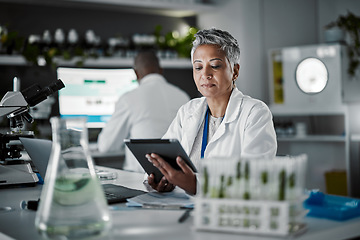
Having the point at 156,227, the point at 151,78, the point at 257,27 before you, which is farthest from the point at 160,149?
the point at 257,27

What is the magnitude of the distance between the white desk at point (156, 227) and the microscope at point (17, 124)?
0.48 metres

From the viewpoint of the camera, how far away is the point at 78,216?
3.57ft

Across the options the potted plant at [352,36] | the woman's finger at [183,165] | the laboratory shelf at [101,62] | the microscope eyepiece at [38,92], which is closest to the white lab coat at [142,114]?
the laboratory shelf at [101,62]

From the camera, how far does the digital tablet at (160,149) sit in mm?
1483

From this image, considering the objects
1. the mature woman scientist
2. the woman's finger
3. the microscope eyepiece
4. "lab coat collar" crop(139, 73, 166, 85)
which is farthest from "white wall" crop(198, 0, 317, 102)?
the woman's finger

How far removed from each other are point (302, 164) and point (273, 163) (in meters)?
0.08

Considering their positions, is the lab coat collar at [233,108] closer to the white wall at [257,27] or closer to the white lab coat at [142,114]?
the white lab coat at [142,114]

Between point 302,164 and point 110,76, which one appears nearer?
point 302,164

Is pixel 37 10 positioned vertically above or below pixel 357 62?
above

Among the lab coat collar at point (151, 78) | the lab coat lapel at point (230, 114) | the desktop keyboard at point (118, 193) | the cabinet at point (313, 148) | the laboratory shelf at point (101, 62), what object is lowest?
the cabinet at point (313, 148)

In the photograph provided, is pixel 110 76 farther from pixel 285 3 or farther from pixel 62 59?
pixel 285 3

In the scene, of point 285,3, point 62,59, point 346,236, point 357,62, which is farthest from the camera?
point 285,3

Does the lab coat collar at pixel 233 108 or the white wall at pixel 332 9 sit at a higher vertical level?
the white wall at pixel 332 9

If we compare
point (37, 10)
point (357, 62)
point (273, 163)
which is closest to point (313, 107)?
point (357, 62)
